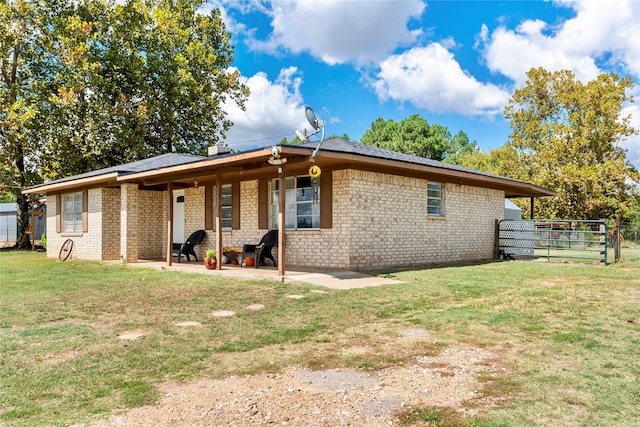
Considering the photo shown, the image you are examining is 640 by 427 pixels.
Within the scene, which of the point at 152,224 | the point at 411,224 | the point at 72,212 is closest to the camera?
the point at 411,224

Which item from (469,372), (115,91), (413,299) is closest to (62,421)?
(469,372)

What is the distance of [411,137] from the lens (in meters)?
40.1

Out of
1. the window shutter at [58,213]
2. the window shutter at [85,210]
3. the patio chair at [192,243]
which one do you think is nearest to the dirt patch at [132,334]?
the patio chair at [192,243]

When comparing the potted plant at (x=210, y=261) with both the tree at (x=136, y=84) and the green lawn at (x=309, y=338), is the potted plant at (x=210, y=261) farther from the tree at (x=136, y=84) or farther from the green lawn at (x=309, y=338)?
the tree at (x=136, y=84)

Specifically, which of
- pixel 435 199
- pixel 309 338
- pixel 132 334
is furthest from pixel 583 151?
pixel 132 334

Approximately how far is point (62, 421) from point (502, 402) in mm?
2737

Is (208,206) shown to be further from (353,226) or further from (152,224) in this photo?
(353,226)

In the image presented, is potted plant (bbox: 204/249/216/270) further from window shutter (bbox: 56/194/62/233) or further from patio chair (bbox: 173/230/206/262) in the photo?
window shutter (bbox: 56/194/62/233)

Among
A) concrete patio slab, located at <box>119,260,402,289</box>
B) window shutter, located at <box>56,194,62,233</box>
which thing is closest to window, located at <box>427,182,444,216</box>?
concrete patio slab, located at <box>119,260,402,289</box>

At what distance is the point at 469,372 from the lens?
145 inches

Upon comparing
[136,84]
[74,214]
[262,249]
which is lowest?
[262,249]

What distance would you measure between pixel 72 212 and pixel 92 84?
25.9 ft

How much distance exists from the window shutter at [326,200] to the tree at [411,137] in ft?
91.0

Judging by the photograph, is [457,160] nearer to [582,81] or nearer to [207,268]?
[582,81]
